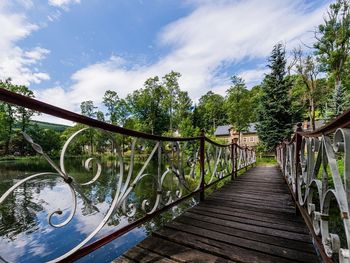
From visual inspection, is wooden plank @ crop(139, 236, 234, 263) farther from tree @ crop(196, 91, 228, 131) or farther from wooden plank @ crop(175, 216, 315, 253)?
tree @ crop(196, 91, 228, 131)

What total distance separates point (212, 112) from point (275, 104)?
22773mm

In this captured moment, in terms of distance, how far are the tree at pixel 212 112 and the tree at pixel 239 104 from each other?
1217 cm

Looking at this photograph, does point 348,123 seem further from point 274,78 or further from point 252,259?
point 274,78

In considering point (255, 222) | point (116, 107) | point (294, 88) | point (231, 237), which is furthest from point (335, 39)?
point (116, 107)

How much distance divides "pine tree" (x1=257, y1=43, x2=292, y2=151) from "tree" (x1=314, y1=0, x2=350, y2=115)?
403 cm

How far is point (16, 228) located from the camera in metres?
5.38

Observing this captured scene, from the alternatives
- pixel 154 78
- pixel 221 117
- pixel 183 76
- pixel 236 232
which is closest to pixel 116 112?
pixel 154 78

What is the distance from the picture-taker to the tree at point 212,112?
3719cm

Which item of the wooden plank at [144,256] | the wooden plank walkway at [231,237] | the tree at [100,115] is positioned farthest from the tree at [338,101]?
the tree at [100,115]

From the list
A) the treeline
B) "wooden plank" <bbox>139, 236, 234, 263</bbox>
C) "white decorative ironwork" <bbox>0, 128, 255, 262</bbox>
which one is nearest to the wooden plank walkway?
"wooden plank" <bbox>139, 236, 234, 263</bbox>

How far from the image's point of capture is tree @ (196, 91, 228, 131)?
37.2 meters

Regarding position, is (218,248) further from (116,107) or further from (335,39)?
(116,107)

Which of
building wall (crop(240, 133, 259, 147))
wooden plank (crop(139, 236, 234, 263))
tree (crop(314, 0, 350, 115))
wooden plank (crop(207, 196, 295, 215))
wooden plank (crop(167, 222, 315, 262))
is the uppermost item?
tree (crop(314, 0, 350, 115))

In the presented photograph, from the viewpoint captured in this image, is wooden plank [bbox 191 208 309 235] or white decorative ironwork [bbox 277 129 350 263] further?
wooden plank [bbox 191 208 309 235]
